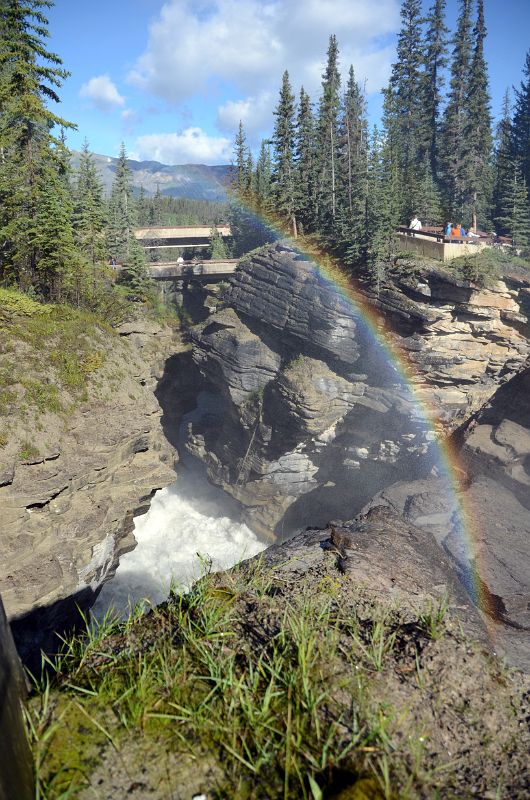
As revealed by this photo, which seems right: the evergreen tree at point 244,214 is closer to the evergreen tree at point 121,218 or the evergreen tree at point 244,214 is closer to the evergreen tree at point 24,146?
the evergreen tree at point 121,218

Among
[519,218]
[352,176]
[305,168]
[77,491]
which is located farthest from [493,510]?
[305,168]

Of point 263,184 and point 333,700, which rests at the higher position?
point 263,184

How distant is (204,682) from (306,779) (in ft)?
3.44

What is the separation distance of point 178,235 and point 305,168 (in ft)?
59.6

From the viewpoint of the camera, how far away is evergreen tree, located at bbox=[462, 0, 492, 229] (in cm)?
3825

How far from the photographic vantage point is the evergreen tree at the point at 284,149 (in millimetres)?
37125

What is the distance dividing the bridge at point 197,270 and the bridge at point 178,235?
1271 centimetres

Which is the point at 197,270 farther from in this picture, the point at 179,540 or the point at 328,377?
the point at 179,540

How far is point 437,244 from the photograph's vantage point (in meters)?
27.1

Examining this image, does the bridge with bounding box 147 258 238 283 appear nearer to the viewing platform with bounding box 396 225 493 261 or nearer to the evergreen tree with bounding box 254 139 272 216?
the evergreen tree with bounding box 254 139 272 216

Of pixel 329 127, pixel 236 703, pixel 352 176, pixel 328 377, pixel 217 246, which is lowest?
pixel 328 377

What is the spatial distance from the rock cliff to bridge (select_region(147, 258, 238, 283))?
19.4m

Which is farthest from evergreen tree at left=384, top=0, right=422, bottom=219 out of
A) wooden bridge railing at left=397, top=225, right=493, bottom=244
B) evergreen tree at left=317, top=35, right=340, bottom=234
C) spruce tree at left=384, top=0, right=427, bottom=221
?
wooden bridge railing at left=397, top=225, right=493, bottom=244

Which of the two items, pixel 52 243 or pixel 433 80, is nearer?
pixel 52 243
